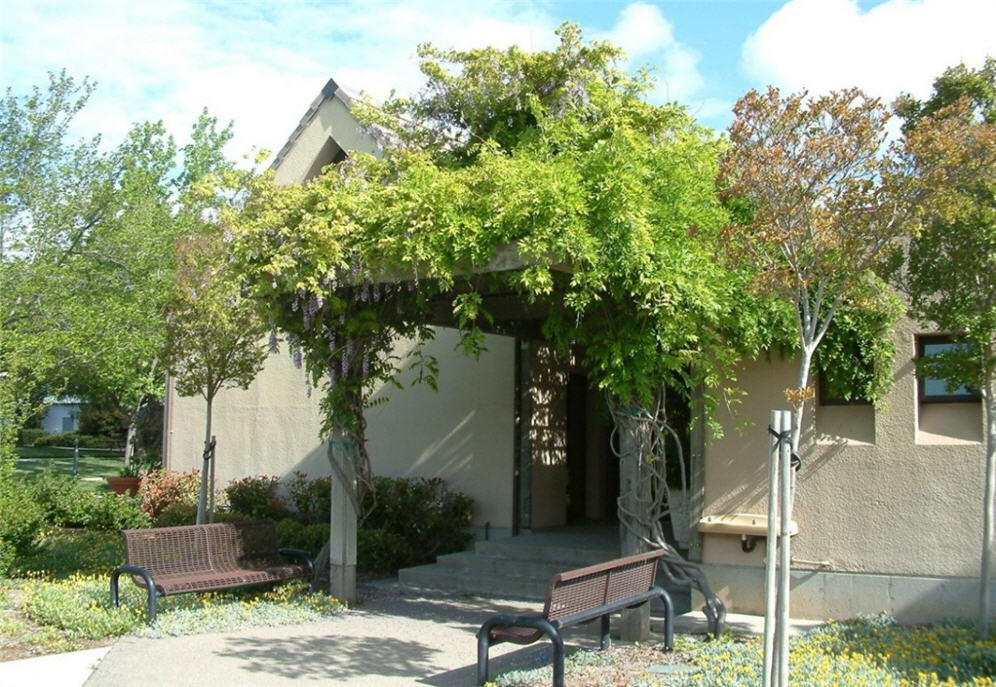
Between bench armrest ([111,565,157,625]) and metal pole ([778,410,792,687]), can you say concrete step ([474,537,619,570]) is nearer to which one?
bench armrest ([111,565,157,625])

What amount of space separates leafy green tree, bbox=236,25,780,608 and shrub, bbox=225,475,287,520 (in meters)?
4.92

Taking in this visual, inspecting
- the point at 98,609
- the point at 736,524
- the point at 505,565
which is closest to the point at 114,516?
the point at 98,609

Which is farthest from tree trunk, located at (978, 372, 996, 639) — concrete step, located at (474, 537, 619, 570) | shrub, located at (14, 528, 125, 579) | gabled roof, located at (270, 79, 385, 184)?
gabled roof, located at (270, 79, 385, 184)

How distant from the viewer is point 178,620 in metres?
8.58

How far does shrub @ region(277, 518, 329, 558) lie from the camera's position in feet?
40.9

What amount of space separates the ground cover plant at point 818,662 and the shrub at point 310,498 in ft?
22.2

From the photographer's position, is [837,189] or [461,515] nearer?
[837,189]

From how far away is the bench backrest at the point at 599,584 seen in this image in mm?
6797

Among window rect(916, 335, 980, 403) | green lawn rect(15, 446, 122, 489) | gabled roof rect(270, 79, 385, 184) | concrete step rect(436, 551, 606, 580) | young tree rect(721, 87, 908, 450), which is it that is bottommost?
concrete step rect(436, 551, 606, 580)

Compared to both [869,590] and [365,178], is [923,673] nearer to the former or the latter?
[869,590]

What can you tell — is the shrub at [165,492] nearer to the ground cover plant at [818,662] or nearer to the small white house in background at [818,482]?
the small white house in background at [818,482]

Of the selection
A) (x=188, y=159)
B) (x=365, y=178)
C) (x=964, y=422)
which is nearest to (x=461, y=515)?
(x=365, y=178)

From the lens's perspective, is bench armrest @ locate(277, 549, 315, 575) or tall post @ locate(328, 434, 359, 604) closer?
tall post @ locate(328, 434, 359, 604)

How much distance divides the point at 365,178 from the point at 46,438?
39310 mm
